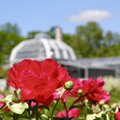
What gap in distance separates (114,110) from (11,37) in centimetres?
4848

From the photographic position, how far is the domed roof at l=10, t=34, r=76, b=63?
32500mm

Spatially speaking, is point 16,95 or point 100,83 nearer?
point 16,95

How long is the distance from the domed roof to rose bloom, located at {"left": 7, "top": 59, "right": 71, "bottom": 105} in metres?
30.7

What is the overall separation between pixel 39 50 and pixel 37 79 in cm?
3143

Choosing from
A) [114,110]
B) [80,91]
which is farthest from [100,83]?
[114,110]

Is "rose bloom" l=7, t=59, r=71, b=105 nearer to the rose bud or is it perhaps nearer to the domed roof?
the rose bud

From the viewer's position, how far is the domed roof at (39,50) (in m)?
32.5

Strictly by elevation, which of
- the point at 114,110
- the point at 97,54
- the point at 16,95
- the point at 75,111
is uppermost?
the point at 16,95

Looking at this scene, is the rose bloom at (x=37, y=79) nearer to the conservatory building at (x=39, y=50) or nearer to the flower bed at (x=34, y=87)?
the flower bed at (x=34, y=87)

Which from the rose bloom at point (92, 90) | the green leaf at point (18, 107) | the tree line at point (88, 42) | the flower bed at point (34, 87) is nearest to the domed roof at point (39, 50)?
the tree line at point (88, 42)

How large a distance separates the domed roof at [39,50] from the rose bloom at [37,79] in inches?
1210

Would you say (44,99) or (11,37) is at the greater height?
(44,99)

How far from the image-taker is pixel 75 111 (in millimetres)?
1770

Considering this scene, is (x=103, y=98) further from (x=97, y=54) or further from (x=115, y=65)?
(x=97, y=54)
